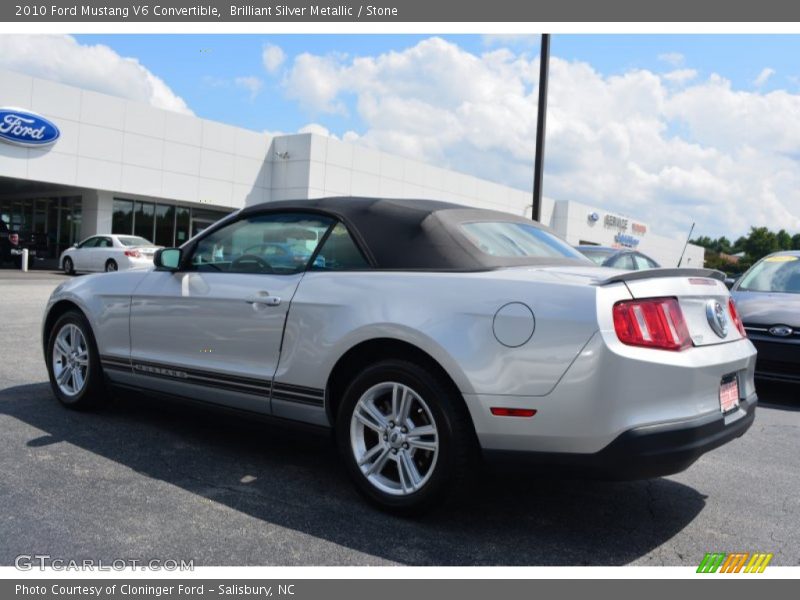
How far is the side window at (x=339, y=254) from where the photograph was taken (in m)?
3.73

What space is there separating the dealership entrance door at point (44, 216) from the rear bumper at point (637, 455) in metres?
28.2

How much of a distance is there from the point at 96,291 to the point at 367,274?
245cm

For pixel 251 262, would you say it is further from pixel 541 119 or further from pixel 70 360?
pixel 541 119

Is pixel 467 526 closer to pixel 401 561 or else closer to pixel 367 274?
pixel 401 561

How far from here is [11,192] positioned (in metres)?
33.7

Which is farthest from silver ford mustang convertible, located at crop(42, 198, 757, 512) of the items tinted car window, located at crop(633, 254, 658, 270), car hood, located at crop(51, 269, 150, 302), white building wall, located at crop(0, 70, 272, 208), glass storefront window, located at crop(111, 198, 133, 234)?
glass storefront window, located at crop(111, 198, 133, 234)

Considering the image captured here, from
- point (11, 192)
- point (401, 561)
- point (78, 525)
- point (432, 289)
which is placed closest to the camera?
point (401, 561)

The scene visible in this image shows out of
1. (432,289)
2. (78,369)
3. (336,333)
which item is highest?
(432,289)

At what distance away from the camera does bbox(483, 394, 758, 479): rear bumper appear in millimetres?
2859

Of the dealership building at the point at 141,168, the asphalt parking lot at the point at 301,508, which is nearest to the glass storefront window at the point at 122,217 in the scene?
the dealership building at the point at 141,168

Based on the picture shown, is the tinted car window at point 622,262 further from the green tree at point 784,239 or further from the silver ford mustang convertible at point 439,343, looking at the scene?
the green tree at point 784,239

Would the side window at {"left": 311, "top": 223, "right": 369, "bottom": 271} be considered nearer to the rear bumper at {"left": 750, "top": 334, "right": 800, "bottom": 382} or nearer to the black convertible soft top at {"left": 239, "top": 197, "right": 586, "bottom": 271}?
the black convertible soft top at {"left": 239, "top": 197, "right": 586, "bottom": 271}

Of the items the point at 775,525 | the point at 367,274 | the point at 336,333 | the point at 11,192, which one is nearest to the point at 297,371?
the point at 336,333

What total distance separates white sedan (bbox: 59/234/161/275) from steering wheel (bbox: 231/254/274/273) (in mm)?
17934
